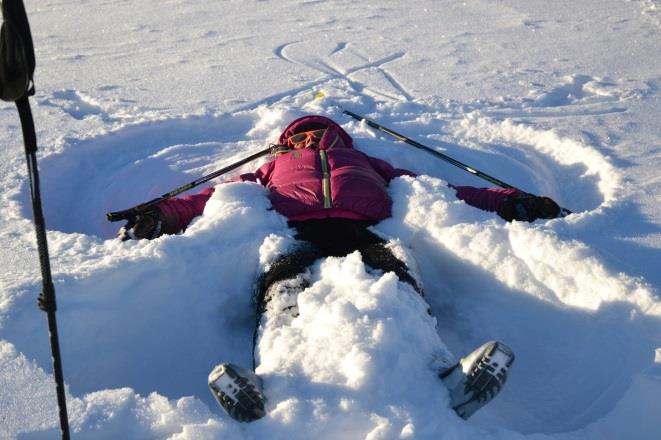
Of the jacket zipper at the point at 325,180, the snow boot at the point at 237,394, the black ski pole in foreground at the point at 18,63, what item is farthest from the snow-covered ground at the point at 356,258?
the black ski pole in foreground at the point at 18,63

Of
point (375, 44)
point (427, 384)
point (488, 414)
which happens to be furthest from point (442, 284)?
point (375, 44)

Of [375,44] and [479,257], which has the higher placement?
[479,257]

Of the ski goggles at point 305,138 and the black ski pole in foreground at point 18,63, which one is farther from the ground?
the black ski pole in foreground at point 18,63

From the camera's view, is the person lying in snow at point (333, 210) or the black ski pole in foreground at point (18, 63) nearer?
the black ski pole in foreground at point (18, 63)

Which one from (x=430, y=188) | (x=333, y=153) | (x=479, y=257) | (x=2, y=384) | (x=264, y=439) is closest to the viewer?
(x=264, y=439)

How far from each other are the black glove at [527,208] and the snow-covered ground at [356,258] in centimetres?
20

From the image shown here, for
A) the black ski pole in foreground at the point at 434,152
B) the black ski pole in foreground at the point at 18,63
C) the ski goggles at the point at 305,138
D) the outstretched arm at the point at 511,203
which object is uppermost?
the black ski pole in foreground at the point at 18,63

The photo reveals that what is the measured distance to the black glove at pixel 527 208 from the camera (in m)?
3.62

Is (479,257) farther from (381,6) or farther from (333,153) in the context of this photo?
(381,6)

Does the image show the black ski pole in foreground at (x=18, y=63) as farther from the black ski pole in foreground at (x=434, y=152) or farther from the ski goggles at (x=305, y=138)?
the black ski pole in foreground at (x=434, y=152)

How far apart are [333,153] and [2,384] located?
2.34 metres

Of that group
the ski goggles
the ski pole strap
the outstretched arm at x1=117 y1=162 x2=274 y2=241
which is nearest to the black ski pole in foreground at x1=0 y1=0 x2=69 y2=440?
the ski pole strap

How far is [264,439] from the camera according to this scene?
1.89 m

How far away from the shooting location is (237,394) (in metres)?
1.94
